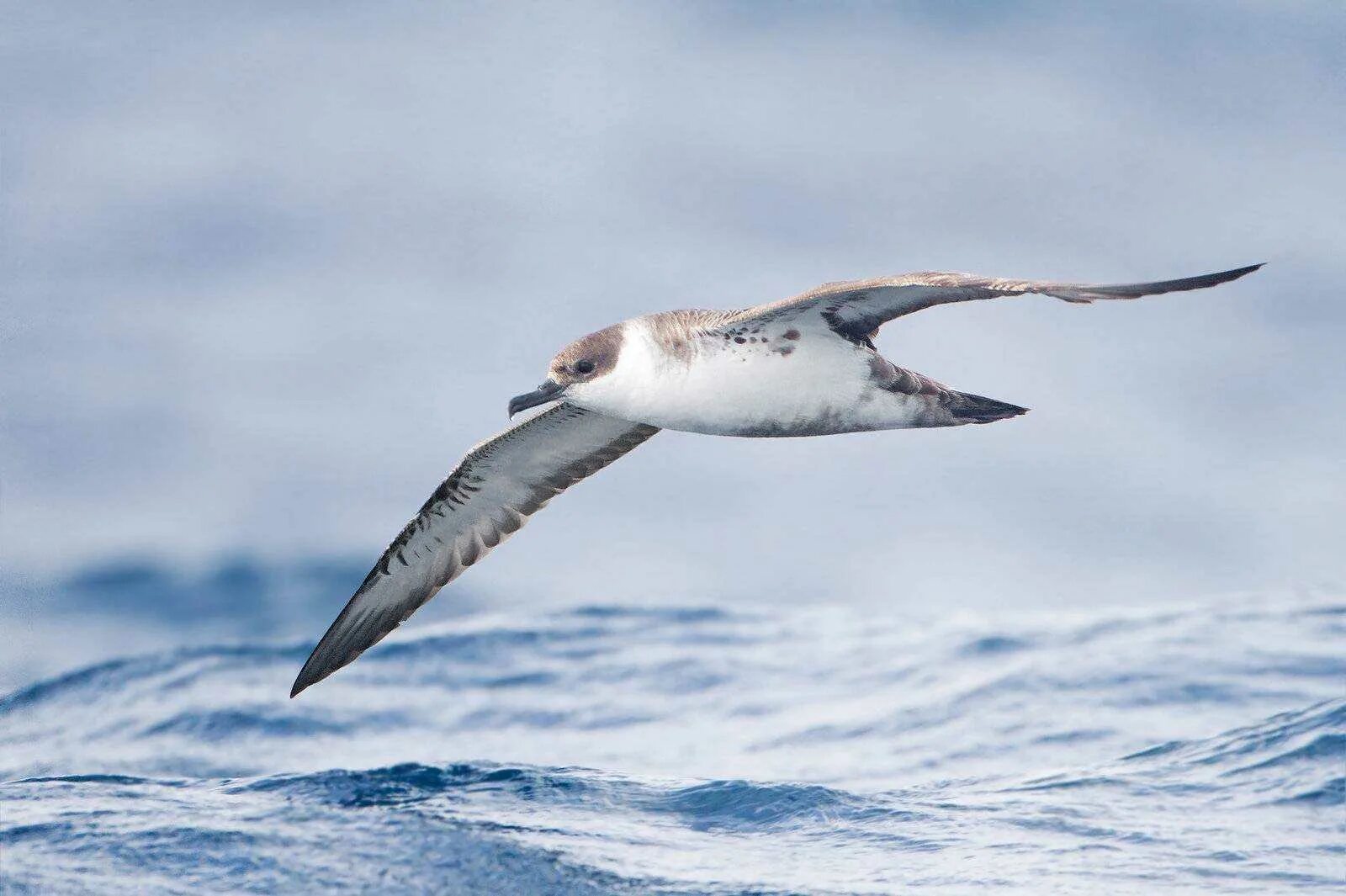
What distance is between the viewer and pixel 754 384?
29.8 feet

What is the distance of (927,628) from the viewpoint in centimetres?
1628

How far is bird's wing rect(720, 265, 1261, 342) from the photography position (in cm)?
745

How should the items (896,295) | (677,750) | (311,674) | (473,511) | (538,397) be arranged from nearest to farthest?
(896,295) → (538,397) → (311,674) → (473,511) → (677,750)

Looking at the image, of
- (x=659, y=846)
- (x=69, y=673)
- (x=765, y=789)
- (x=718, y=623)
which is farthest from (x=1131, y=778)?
(x=69, y=673)

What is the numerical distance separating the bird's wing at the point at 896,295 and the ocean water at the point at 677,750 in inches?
118

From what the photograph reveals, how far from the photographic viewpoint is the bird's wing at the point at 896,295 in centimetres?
745

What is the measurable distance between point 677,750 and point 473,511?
3.65 m

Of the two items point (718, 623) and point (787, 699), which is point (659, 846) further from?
point (718, 623)

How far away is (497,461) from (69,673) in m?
6.35

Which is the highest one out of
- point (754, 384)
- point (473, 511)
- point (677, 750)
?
point (754, 384)

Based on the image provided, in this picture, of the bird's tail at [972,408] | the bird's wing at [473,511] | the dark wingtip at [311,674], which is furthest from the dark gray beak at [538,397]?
the dark wingtip at [311,674]

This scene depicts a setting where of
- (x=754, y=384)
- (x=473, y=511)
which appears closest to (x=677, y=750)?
(x=473, y=511)

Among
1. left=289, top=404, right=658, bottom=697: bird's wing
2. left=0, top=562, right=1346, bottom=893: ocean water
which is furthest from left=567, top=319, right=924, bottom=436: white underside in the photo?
left=0, top=562, right=1346, bottom=893: ocean water

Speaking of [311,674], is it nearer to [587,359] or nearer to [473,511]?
[473,511]
